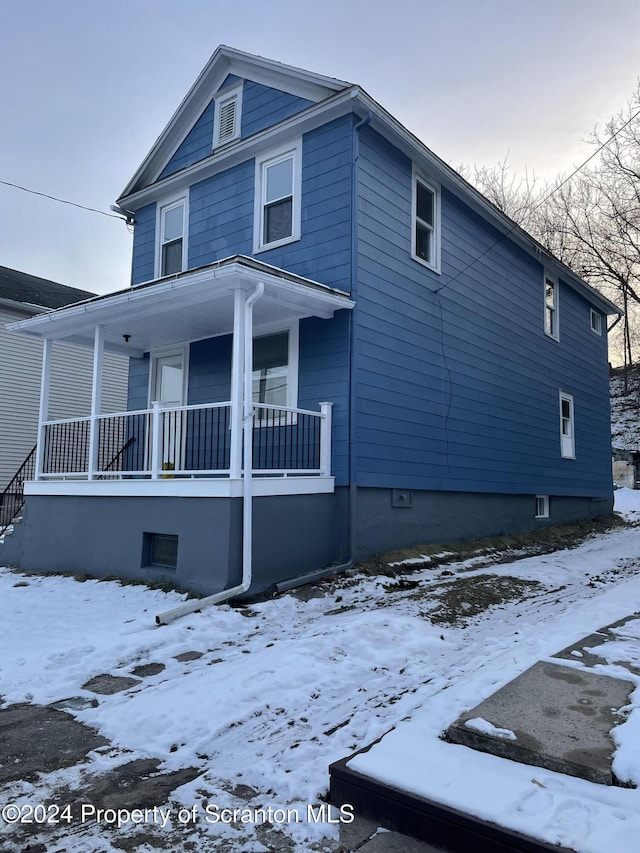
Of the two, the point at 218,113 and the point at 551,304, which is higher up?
the point at 218,113

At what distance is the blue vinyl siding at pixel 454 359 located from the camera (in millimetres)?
8523

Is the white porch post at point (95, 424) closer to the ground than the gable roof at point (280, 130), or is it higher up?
closer to the ground

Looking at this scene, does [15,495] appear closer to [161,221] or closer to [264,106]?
[161,221]

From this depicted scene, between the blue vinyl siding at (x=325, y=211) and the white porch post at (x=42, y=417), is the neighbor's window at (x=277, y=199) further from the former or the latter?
the white porch post at (x=42, y=417)

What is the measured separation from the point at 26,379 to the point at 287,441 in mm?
9672

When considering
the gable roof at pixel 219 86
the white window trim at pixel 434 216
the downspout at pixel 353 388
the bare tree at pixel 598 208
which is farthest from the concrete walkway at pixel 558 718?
the bare tree at pixel 598 208

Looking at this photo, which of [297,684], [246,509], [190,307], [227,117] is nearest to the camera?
[297,684]

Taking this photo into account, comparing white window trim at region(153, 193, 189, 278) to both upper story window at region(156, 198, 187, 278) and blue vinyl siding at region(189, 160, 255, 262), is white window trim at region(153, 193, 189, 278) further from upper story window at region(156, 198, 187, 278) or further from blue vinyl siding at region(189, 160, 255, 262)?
blue vinyl siding at region(189, 160, 255, 262)

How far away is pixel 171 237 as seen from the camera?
1109cm

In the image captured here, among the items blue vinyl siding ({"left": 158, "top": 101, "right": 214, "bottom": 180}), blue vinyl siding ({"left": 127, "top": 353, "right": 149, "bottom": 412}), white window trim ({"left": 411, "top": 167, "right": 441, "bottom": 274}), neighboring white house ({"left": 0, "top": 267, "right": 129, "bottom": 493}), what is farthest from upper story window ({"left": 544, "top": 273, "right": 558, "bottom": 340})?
neighboring white house ({"left": 0, "top": 267, "right": 129, "bottom": 493})

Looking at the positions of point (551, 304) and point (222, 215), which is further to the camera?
point (551, 304)

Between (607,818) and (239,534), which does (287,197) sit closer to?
(239,534)

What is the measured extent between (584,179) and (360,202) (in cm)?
1881

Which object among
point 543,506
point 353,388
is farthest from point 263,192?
point 543,506
